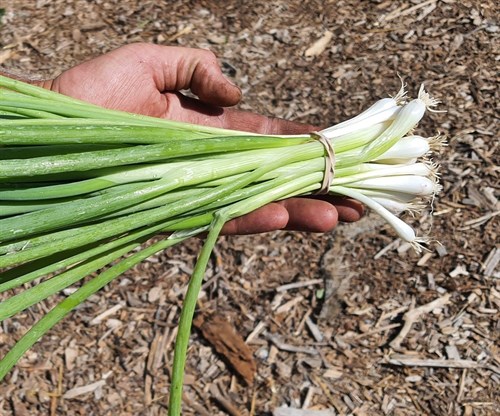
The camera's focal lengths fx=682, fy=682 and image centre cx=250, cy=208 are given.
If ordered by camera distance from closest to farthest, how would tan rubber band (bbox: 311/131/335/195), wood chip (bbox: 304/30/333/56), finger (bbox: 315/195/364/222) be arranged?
tan rubber band (bbox: 311/131/335/195) → finger (bbox: 315/195/364/222) → wood chip (bbox: 304/30/333/56)

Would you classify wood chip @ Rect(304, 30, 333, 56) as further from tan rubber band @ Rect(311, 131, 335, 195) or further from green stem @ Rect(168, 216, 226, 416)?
green stem @ Rect(168, 216, 226, 416)

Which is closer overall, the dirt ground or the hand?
the hand

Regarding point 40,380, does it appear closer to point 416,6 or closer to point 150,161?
point 150,161

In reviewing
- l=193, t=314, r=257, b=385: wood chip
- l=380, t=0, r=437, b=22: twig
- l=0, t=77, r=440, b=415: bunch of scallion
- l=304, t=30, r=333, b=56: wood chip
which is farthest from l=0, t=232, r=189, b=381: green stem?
l=380, t=0, r=437, b=22: twig

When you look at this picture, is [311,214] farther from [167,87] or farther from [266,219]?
[167,87]

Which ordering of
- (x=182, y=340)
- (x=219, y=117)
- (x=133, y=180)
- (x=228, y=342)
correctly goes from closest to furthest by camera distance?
(x=182, y=340)
(x=133, y=180)
(x=219, y=117)
(x=228, y=342)

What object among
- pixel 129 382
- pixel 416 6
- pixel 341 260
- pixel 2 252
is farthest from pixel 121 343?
pixel 416 6

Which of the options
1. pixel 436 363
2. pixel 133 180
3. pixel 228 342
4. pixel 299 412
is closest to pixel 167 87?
pixel 133 180
